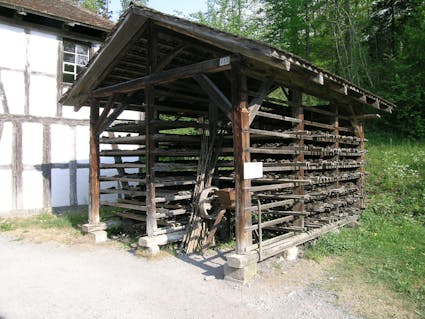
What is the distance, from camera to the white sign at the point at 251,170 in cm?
526

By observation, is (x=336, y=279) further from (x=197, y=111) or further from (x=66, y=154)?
(x=66, y=154)

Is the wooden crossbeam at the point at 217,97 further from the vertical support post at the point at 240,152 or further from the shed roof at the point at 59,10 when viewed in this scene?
the shed roof at the point at 59,10

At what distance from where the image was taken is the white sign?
526 cm

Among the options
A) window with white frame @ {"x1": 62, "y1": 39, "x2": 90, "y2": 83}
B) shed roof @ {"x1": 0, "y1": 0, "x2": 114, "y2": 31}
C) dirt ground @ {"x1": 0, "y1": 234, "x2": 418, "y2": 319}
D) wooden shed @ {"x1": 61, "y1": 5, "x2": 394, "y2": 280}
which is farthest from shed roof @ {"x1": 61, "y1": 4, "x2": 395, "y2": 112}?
shed roof @ {"x1": 0, "y1": 0, "x2": 114, "y2": 31}

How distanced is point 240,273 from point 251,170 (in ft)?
4.88

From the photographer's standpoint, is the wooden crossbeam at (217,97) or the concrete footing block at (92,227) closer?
the wooden crossbeam at (217,97)

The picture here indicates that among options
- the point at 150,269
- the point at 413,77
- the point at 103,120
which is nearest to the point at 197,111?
the point at 103,120

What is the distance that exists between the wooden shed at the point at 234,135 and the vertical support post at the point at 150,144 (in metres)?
0.02

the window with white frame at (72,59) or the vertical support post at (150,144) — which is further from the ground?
the window with white frame at (72,59)

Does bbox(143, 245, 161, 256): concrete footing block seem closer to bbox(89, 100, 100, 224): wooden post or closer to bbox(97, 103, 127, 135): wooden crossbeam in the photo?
bbox(89, 100, 100, 224): wooden post

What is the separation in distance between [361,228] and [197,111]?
4.57 m

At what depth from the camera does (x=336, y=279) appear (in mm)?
5223

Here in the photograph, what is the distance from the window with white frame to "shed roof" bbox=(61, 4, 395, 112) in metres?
3.50

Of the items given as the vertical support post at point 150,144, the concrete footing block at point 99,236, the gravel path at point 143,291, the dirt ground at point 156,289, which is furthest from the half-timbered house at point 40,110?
the vertical support post at point 150,144
